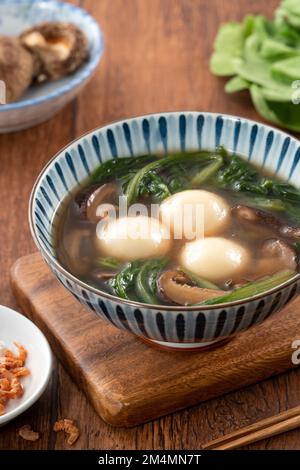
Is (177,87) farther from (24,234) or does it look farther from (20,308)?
(20,308)

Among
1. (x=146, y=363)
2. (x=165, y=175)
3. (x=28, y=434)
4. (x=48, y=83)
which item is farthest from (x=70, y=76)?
(x=28, y=434)

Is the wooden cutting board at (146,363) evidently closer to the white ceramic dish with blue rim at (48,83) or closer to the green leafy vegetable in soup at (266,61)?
the white ceramic dish with blue rim at (48,83)

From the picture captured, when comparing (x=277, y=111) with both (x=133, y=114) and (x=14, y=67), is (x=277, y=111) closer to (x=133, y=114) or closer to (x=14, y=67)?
(x=133, y=114)

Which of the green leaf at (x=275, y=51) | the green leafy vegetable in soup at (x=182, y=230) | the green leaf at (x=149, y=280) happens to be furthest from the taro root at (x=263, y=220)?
the green leaf at (x=275, y=51)

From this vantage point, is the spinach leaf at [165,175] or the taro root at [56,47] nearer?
the spinach leaf at [165,175]

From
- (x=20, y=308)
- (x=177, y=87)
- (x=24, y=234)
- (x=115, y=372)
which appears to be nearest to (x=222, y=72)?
(x=177, y=87)

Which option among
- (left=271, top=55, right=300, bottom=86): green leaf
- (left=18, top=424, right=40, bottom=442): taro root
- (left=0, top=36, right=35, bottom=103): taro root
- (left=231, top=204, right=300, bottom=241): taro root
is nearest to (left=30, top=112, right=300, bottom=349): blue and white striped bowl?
(left=231, top=204, right=300, bottom=241): taro root

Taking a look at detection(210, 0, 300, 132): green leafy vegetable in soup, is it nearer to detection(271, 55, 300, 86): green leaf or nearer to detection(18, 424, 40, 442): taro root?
detection(271, 55, 300, 86): green leaf
